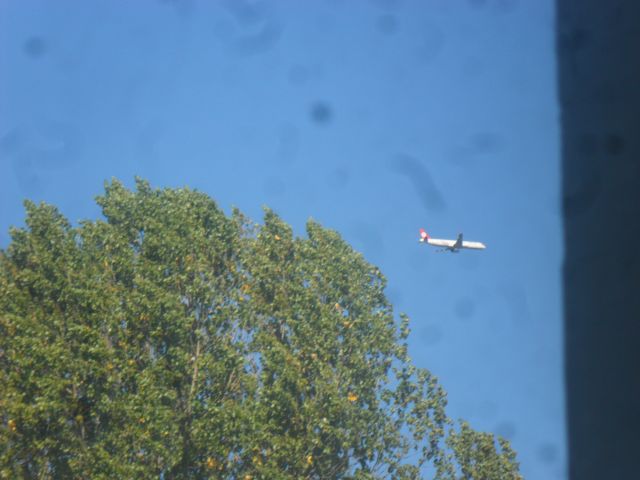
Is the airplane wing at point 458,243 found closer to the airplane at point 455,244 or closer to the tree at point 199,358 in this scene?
the airplane at point 455,244

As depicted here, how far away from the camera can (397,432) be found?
15.0 m

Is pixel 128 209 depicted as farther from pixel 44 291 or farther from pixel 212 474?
pixel 212 474

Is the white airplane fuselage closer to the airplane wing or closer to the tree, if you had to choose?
the airplane wing

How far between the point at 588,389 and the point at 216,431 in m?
6.78

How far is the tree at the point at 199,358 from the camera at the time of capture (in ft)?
45.1

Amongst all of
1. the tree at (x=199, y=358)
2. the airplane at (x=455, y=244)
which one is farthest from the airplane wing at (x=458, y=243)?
the tree at (x=199, y=358)

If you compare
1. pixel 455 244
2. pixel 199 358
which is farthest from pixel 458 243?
pixel 199 358

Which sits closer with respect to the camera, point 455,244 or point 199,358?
point 199,358

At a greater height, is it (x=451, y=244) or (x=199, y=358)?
(x=451, y=244)

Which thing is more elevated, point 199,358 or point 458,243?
point 458,243

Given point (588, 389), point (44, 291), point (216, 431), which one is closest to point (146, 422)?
point (216, 431)

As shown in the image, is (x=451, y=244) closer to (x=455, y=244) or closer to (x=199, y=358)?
(x=455, y=244)

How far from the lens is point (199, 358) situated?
14.4 m

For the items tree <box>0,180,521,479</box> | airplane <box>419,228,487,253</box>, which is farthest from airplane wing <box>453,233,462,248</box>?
tree <box>0,180,521,479</box>
